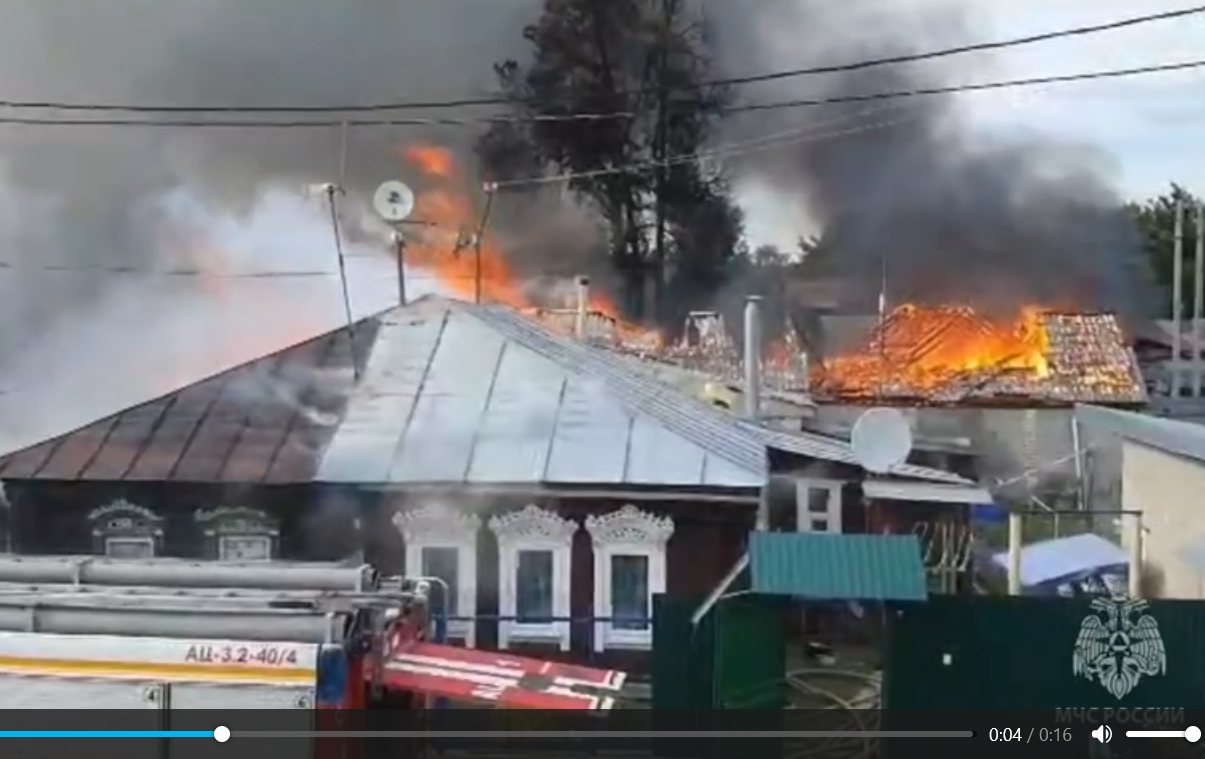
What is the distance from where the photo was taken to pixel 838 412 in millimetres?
9227

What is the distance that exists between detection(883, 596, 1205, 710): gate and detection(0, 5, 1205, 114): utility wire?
3.78 metres

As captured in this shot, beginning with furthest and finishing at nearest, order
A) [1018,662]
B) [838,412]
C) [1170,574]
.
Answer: [838,412]
[1170,574]
[1018,662]

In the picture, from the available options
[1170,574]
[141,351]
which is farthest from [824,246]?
[141,351]

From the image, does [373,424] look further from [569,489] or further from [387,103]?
[387,103]

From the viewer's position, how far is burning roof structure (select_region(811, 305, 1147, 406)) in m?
9.06

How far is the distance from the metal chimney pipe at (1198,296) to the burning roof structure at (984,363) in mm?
421

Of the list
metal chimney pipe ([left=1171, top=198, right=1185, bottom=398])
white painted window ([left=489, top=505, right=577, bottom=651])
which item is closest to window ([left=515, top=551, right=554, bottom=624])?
white painted window ([left=489, top=505, right=577, bottom=651])

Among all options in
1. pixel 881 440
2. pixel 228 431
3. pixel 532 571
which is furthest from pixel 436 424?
pixel 881 440

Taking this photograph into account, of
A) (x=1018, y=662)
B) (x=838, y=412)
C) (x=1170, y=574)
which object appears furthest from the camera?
(x=838, y=412)

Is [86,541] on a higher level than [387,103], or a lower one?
lower

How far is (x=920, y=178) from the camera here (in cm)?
938

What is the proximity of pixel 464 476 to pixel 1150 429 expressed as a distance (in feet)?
14.0

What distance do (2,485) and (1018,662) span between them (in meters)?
6.52

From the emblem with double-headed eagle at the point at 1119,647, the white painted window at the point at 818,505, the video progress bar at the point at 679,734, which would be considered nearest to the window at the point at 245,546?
the video progress bar at the point at 679,734
